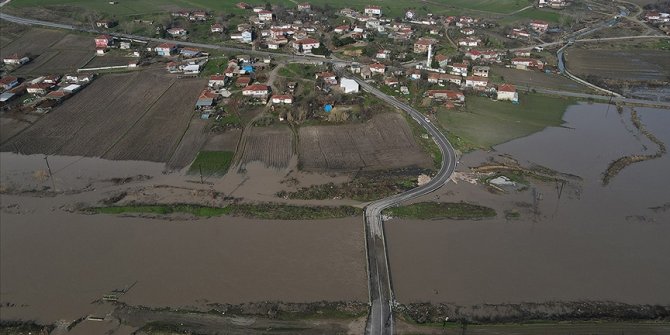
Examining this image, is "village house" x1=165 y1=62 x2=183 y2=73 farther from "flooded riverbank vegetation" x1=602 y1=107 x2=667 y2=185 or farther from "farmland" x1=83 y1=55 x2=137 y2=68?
"flooded riverbank vegetation" x1=602 y1=107 x2=667 y2=185

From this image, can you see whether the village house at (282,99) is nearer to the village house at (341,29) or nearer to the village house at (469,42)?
the village house at (341,29)

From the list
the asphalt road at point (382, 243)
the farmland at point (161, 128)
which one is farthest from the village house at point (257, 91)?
the asphalt road at point (382, 243)

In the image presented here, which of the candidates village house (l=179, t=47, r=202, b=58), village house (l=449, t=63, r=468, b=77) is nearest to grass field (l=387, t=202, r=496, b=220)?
village house (l=449, t=63, r=468, b=77)

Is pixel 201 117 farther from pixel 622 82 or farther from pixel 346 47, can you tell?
pixel 622 82

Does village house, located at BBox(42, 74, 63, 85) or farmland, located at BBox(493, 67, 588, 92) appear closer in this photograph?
village house, located at BBox(42, 74, 63, 85)

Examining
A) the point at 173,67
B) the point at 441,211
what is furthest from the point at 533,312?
the point at 173,67

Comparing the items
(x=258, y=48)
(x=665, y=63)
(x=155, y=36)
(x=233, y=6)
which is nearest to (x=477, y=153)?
(x=258, y=48)
